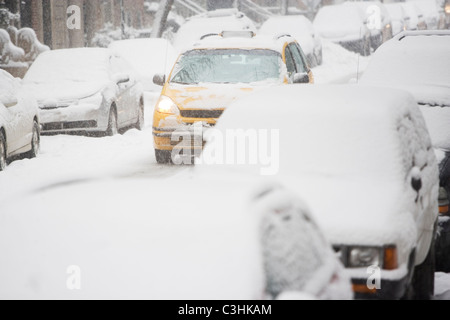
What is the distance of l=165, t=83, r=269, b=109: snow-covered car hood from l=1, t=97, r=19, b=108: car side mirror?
7.52 feet

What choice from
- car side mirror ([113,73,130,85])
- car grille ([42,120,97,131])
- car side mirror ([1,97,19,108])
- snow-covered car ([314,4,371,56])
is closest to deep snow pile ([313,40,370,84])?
snow-covered car ([314,4,371,56])

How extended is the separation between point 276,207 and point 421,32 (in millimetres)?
7606

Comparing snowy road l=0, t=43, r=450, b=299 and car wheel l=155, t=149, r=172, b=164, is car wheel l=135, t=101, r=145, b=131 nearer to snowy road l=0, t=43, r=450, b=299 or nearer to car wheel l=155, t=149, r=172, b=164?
snowy road l=0, t=43, r=450, b=299

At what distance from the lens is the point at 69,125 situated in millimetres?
14977

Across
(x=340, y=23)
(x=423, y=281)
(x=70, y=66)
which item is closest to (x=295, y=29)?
(x=340, y=23)

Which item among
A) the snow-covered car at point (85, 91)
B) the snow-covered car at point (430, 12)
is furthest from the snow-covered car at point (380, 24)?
the snow-covered car at point (85, 91)

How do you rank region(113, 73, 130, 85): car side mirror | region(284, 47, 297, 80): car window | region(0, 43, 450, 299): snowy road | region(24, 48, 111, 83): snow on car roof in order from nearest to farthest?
region(0, 43, 450, 299): snowy road, region(284, 47, 297, 80): car window, region(113, 73, 130, 85): car side mirror, region(24, 48, 111, 83): snow on car roof

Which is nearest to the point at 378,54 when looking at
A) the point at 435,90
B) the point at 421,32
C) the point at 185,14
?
the point at 421,32

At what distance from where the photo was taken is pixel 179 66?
42.1ft

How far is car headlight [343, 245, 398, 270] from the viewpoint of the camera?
4.98m

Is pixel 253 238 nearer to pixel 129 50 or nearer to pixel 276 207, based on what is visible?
pixel 276 207

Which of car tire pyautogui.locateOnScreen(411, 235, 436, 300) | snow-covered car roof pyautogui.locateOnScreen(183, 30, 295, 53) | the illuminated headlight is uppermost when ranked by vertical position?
snow-covered car roof pyautogui.locateOnScreen(183, 30, 295, 53)

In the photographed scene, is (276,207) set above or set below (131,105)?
above

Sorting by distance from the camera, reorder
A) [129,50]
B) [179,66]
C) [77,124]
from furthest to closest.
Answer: [129,50], [77,124], [179,66]
